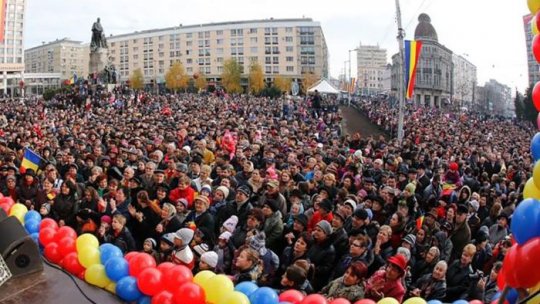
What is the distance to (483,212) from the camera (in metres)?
8.65

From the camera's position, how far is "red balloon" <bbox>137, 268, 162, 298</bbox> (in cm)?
496

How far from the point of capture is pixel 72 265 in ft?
18.7

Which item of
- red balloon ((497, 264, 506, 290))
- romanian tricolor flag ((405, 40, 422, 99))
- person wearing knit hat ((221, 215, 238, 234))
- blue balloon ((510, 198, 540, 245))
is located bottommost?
person wearing knit hat ((221, 215, 238, 234))

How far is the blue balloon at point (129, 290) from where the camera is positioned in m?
5.10

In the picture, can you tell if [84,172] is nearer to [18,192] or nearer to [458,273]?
[18,192]

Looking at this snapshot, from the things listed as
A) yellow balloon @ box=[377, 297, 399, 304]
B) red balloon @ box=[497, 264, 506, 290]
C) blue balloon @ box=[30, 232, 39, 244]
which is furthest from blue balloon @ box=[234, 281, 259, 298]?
blue balloon @ box=[30, 232, 39, 244]

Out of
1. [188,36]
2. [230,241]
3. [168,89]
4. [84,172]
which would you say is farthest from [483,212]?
[188,36]

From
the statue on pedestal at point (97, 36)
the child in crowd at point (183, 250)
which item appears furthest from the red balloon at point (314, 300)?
the statue on pedestal at point (97, 36)

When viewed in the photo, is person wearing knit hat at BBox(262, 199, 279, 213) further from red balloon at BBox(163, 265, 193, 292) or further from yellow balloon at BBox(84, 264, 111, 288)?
yellow balloon at BBox(84, 264, 111, 288)

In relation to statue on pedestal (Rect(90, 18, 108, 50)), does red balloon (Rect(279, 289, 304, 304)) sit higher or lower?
lower

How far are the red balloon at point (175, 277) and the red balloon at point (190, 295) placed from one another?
0.12m

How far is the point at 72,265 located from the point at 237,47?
102m

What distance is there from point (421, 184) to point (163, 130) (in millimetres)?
9860

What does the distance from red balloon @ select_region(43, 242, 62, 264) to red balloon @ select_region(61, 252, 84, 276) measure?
0.21 metres
